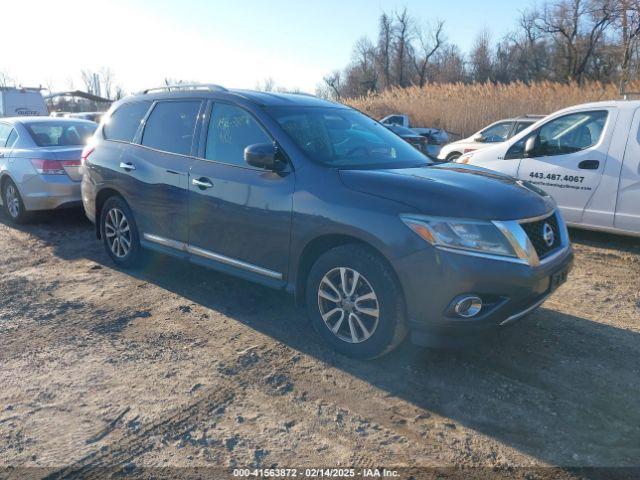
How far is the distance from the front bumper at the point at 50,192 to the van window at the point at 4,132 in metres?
1.19

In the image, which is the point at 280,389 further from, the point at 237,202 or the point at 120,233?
the point at 120,233

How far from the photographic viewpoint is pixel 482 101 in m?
21.6

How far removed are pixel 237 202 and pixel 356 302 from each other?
130 cm

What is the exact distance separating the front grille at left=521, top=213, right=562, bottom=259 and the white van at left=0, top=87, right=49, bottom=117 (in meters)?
23.7

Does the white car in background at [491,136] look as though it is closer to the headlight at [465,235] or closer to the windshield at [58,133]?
the windshield at [58,133]

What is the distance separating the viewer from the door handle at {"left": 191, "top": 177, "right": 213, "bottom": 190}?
4379 mm

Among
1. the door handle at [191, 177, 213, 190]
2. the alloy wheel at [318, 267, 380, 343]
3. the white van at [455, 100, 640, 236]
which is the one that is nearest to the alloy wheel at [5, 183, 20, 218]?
the door handle at [191, 177, 213, 190]

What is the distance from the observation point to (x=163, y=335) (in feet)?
13.4

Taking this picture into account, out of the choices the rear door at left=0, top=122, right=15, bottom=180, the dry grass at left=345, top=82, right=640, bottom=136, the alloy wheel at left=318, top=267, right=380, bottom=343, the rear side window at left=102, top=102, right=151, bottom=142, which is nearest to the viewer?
the alloy wheel at left=318, top=267, right=380, bottom=343

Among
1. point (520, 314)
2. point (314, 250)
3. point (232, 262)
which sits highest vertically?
point (314, 250)

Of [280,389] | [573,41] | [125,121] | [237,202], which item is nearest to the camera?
[280,389]

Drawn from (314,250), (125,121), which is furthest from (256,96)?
(125,121)

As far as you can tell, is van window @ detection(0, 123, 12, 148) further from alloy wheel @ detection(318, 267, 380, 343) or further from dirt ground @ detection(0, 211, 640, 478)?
alloy wheel @ detection(318, 267, 380, 343)

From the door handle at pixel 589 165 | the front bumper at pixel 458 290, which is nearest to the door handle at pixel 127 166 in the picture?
the front bumper at pixel 458 290
